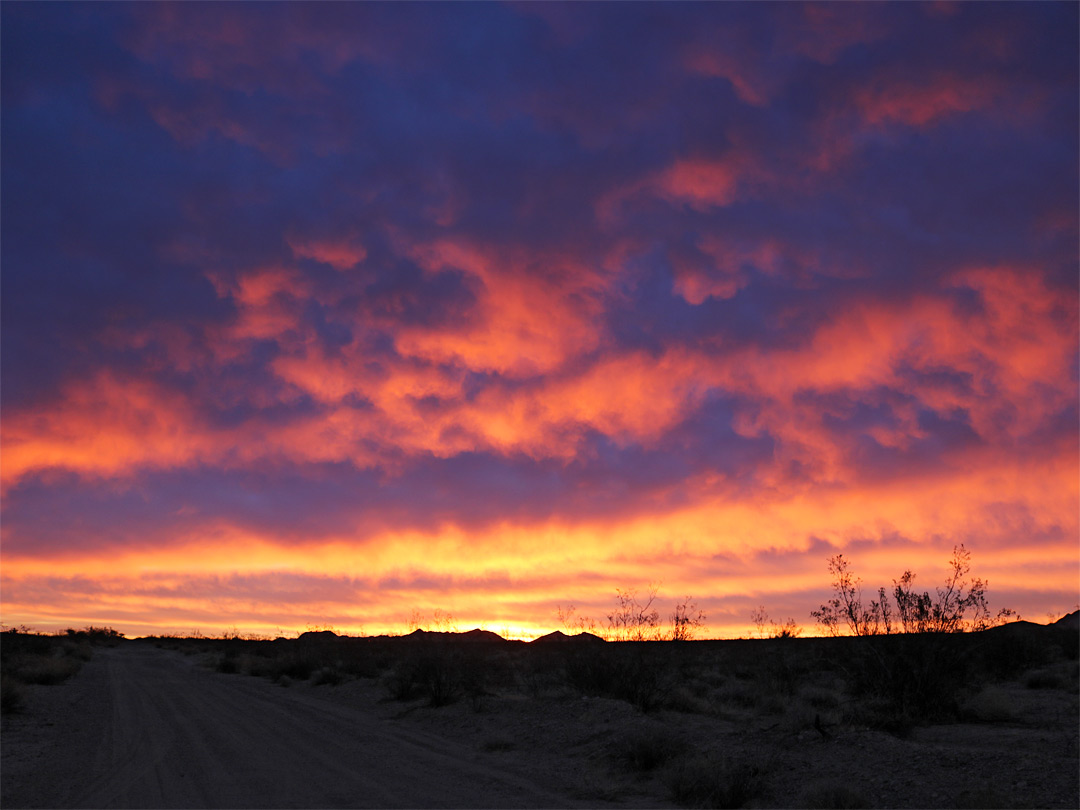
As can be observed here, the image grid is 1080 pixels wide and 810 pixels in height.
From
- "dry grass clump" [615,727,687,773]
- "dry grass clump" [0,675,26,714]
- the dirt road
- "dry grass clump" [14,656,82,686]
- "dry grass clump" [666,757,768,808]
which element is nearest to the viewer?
the dirt road

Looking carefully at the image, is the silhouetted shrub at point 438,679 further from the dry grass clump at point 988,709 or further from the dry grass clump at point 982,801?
the dry grass clump at point 982,801

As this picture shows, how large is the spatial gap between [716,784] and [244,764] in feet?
28.8

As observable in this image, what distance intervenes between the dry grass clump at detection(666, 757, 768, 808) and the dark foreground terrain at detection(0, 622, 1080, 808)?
0.11ft

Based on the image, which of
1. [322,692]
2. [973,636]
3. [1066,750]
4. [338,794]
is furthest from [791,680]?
[338,794]

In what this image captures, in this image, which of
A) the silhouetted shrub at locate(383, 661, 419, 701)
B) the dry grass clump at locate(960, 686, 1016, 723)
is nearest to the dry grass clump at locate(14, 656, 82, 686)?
the silhouetted shrub at locate(383, 661, 419, 701)

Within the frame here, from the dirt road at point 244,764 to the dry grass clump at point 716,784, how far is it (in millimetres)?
1945

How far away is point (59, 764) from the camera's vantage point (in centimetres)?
1528

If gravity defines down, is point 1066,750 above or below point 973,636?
below

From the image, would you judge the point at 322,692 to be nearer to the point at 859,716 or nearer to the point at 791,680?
the point at 791,680

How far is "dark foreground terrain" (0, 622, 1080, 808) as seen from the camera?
484 inches

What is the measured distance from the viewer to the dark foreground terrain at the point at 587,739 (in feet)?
40.3

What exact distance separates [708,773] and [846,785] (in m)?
2.18

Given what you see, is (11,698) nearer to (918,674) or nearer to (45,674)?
(45,674)

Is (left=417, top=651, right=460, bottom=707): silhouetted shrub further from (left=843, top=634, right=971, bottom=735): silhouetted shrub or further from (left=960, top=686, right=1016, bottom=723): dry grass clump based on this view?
(left=960, top=686, right=1016, bottom=723): dry grass clump
